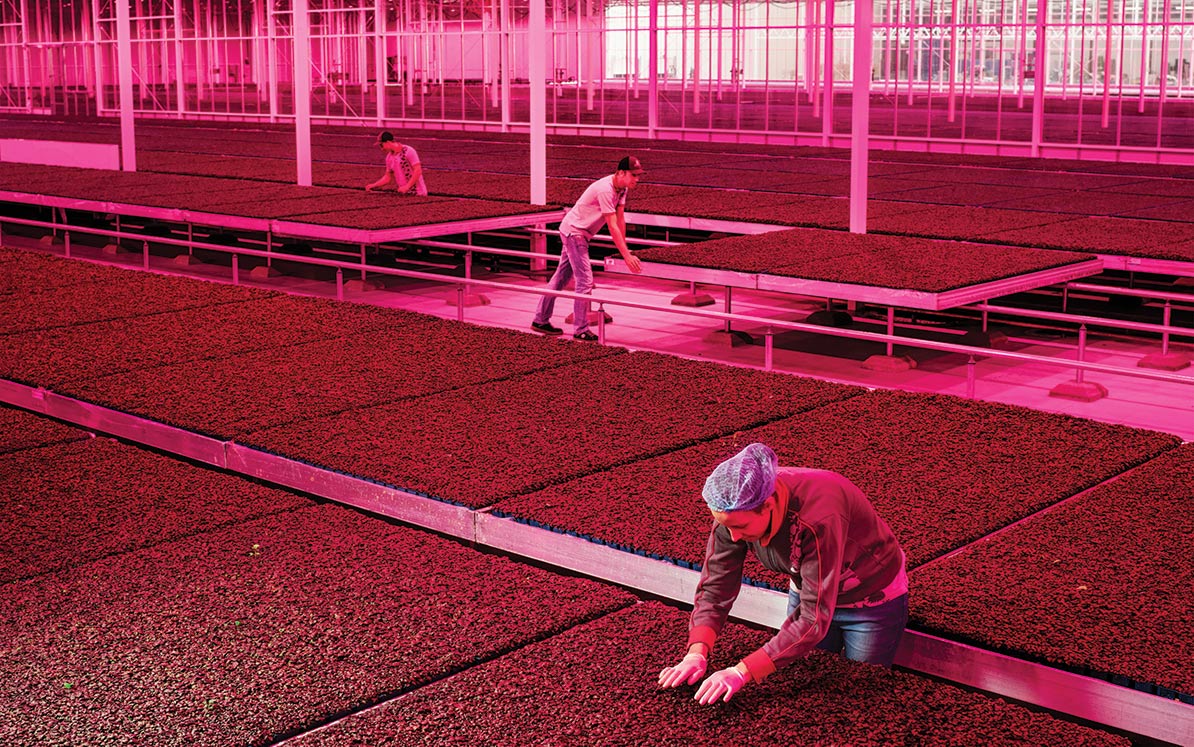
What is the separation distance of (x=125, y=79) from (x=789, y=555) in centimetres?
1816

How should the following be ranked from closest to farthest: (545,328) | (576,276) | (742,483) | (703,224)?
(742,483) → (576,276) → (545,328) → (703,224)

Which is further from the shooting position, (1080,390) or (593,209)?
(593,209)

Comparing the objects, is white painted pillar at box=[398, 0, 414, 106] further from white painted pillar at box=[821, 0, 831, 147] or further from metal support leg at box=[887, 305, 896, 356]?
metal support leg at box=[887, 305, 896, 356]

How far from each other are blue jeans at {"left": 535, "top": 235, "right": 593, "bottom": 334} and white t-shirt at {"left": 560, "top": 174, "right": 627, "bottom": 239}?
77mm

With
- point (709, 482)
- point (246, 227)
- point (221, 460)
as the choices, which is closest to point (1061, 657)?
point (709, 482)

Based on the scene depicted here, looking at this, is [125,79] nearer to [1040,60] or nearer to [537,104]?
[537,104]

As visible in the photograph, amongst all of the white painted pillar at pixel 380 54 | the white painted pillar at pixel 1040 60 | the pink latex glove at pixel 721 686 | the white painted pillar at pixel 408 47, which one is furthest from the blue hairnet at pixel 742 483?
the white painted pillar at pixel 380 54

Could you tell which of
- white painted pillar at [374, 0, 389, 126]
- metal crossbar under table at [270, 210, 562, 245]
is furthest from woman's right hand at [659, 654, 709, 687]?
white painted pillar at [374, 0, 389, 126]

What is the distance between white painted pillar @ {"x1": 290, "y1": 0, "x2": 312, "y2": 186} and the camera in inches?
671

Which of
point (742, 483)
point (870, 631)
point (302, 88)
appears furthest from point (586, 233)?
point (742, 483)

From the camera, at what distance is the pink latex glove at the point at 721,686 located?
3.91 meters

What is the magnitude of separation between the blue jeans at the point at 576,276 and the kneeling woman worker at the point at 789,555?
7413 millimetres

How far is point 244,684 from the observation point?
437 cm

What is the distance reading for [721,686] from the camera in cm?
396
